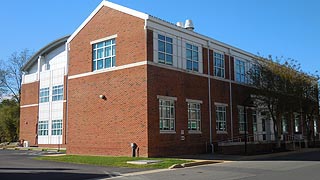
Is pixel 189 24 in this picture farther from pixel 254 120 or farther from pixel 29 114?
pixel 29 114

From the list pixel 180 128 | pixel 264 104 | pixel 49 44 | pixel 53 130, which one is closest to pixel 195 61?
pixel 180 128

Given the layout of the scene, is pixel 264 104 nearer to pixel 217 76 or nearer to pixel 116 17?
pixel 217 76

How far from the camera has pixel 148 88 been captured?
2592cm

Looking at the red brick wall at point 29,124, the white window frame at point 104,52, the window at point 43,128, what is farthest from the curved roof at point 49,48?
the white window frame at point 104,52

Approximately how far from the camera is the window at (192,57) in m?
30.2

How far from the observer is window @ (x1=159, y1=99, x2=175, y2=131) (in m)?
26.9

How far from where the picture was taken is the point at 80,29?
3186 centimetres

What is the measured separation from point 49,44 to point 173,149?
31.0 meters

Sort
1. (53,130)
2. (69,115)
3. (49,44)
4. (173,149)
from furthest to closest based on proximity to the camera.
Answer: (49,44)
(53,130)
(69,115)
(173,149)

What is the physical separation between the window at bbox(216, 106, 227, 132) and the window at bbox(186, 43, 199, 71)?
4373 mm

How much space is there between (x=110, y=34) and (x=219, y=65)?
10333 mm

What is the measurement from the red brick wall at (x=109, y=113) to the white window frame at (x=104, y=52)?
0.82 metres

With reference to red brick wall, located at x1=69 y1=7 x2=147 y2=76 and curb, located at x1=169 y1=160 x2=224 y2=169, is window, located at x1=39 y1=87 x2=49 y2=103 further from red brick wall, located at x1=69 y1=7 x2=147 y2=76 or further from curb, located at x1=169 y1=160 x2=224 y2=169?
curb, located at x1=169 y1=160 x2=224 y2=169

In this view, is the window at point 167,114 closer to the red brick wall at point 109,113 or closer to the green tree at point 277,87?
the red brick wall at point 109,113
